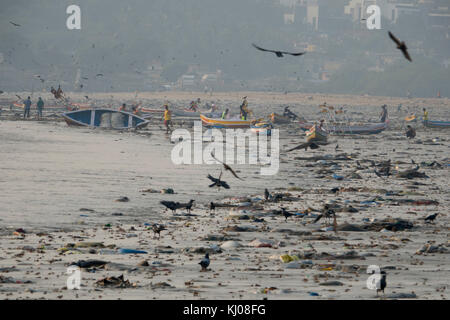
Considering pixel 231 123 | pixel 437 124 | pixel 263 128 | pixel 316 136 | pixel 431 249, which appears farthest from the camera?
pixel 437 124

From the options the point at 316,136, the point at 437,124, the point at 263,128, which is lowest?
the point at 316,136

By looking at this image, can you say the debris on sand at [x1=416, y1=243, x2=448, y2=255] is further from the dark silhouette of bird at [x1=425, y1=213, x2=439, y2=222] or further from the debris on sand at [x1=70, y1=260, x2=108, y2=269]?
the debris on sand at [x1=70, y1=260, x2=108, y2=269]

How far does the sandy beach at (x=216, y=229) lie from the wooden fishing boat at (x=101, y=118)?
49.0 feet

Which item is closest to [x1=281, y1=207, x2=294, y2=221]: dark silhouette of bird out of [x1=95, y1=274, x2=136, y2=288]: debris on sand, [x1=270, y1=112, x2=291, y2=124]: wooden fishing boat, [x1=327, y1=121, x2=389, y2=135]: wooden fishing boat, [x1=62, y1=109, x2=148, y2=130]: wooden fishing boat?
[x1=95, y1=274, x2=136, y2=288]: debris on sand

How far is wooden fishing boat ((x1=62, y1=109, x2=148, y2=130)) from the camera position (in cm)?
4647

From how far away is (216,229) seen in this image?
16.2 m

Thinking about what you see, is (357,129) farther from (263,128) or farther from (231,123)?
(231,123)

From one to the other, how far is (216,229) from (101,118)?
31.8 metres

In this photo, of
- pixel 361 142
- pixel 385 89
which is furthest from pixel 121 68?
A: pixel 361 142

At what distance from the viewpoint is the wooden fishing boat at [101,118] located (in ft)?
152

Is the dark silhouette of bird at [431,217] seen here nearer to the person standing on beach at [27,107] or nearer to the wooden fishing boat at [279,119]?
the person standing on beach at [27,107]

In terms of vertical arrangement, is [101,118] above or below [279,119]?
below

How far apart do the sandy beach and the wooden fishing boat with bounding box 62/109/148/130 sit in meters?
14.9

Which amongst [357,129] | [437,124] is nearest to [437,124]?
[437,124]
